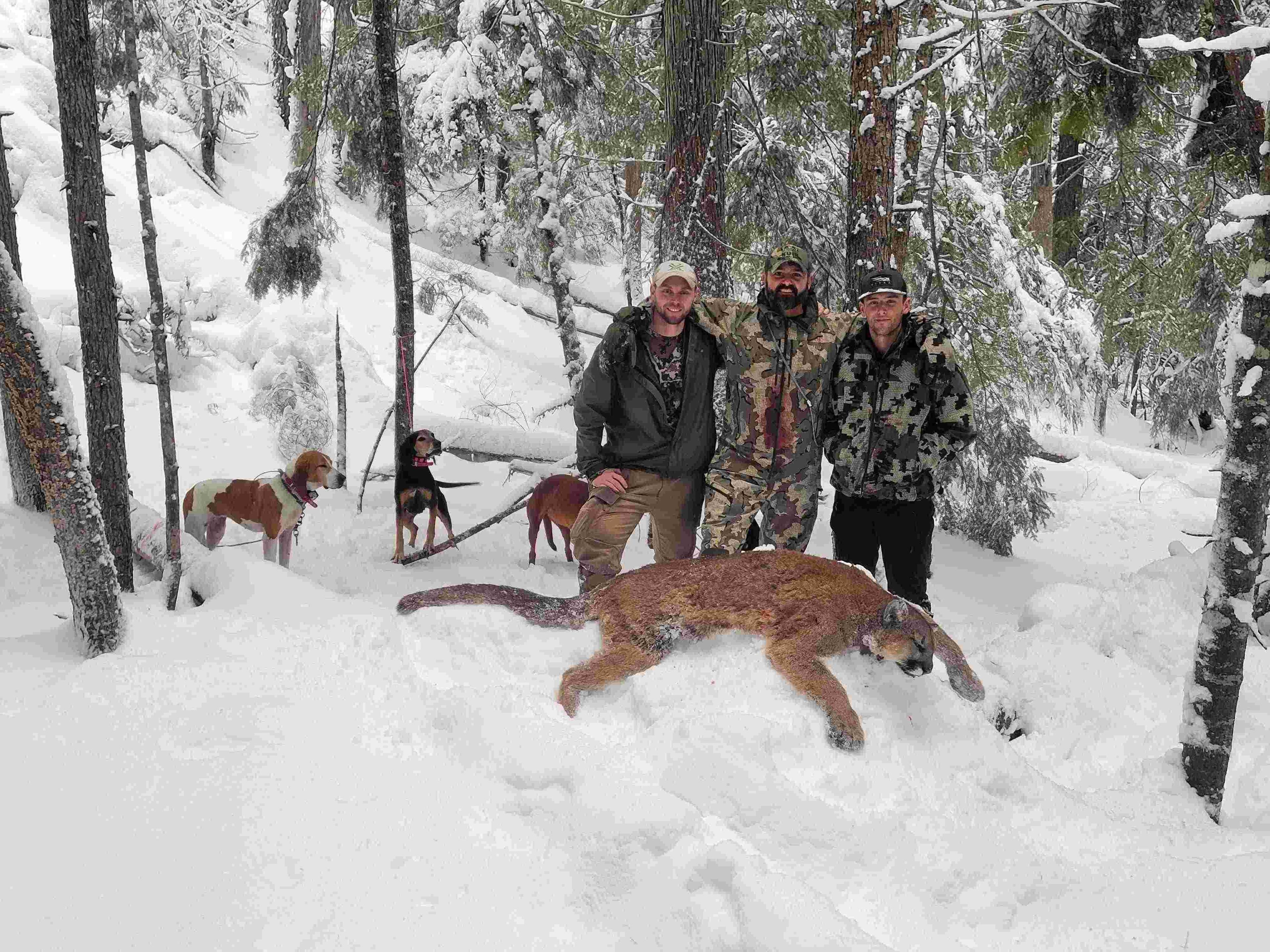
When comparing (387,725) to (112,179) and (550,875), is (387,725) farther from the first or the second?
(112,179)

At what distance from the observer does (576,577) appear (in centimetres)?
739

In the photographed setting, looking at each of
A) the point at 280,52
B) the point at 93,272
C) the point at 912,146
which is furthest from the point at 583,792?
the point at 280,52

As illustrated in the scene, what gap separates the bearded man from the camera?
4445mm

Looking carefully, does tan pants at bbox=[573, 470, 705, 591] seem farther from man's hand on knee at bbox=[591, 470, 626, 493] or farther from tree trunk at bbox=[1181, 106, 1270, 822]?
tree trunk at bbox=[1181, 106, 1270, 822]

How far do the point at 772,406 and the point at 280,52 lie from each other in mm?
21750

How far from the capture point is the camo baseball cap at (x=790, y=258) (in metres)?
4.16

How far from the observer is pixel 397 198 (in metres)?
8.02

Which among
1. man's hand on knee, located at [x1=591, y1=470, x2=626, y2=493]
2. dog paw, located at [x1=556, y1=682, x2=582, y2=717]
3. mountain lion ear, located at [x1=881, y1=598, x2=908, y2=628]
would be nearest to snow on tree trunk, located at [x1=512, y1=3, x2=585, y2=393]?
man's hand on knee, located at [x1=591, y1=470, x2=626, y2=493]

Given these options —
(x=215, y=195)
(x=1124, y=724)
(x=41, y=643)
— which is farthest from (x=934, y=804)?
(x=215, y=195)

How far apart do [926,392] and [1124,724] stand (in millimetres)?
1779

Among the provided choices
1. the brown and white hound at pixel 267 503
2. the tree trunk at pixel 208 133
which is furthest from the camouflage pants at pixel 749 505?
the tree trunk at pixel 208 133

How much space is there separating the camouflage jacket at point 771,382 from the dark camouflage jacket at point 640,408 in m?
0.11

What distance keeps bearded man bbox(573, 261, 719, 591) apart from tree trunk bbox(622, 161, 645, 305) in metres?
8.58

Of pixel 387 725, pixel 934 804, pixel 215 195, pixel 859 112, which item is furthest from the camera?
pixel 215 195
